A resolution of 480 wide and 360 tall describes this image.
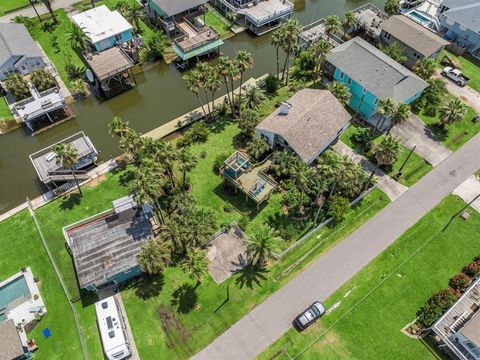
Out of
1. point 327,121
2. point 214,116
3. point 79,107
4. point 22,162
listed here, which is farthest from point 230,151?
point 22,162

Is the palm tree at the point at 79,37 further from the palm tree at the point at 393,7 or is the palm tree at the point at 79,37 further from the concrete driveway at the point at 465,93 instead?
the concrete driveway at the point at 465,93

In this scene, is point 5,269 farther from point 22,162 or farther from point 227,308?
point 227,308

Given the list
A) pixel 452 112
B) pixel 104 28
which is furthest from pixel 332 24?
pixel 104 28

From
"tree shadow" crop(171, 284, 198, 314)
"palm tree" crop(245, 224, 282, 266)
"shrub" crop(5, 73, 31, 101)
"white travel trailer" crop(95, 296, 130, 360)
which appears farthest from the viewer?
"shrub" crop(5, 73, 31, 101)

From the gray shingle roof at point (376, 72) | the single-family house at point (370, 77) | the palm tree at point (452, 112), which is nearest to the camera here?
the palm tree at point (452, 112)

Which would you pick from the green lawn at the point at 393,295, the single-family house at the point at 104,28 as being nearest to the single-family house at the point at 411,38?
the green lawn at the point at 393,295

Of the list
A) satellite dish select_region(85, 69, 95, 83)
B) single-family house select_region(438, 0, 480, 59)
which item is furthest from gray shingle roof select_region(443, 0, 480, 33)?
satellite dish select_region(85, 69, 95, 83)

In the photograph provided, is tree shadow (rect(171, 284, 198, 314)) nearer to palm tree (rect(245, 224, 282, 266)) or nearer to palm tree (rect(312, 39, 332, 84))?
palm tree (rect(245, 224, 282, 266))
